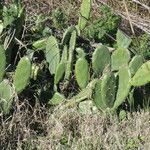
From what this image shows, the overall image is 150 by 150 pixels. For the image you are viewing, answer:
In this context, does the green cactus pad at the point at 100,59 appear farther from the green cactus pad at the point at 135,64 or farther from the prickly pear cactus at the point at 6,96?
the prickly pear cactus at the point at 6,96

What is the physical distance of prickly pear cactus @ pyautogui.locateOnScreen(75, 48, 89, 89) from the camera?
3.24 metres

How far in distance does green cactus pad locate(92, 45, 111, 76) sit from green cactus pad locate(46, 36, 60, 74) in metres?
0.26

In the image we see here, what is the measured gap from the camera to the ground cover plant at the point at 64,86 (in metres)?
2.96

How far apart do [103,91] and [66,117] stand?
0.29 m

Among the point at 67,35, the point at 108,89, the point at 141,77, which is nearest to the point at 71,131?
the point at 108,89

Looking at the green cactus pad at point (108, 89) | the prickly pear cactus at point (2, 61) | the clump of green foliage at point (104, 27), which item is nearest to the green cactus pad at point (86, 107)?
the green cactus pad at point (108, 89)

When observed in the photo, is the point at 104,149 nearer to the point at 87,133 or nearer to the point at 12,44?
the point at 87,133

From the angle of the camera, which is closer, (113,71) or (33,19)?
(113,71)

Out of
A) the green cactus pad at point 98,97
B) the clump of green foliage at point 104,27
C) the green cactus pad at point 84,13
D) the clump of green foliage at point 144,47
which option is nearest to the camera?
the green cactus pad at point 98,97

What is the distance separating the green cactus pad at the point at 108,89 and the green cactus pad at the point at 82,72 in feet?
0.77

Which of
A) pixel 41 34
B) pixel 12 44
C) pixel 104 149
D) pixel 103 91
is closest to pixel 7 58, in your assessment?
pixel 12 44

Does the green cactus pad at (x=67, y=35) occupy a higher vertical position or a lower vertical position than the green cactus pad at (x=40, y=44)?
higher

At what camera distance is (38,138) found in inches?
117

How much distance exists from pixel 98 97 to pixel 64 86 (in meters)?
0.34
